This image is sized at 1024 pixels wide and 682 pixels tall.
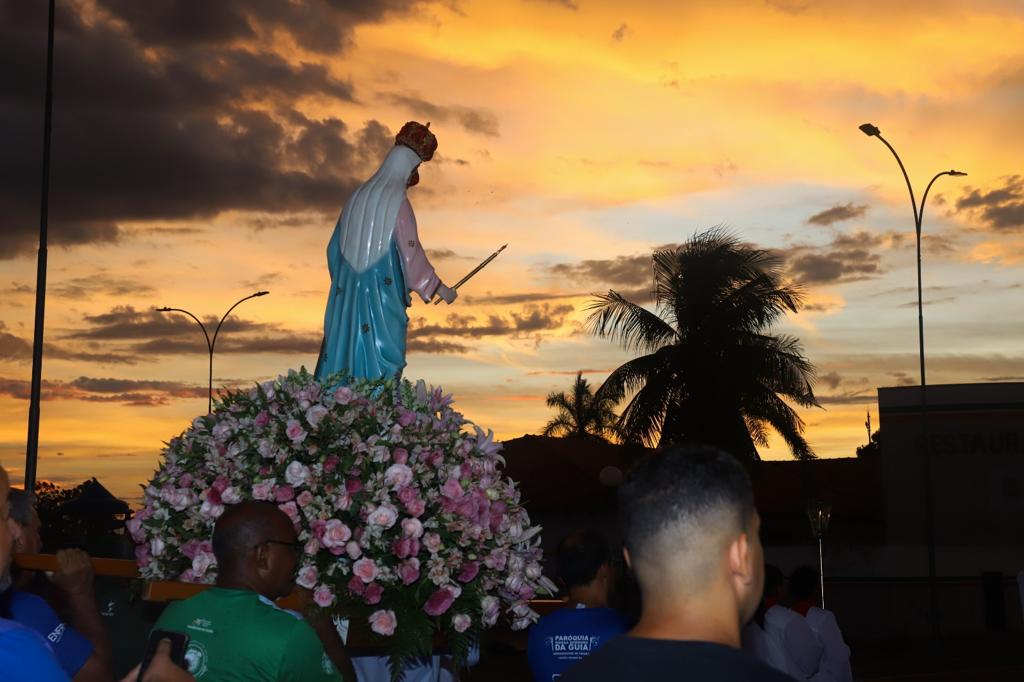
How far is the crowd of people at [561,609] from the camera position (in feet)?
8.51

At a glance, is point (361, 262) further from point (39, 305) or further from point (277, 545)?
point (39, 305)

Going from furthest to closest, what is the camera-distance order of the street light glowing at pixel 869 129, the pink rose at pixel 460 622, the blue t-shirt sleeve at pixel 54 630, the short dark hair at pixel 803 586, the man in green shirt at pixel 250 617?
the street light glowing at pixel 869 129, the short dark hair at pixel 803 586, the pink rose at pixel 460 622, the blue t-shirt sleeve at pixel 54 630, the man in green shirt at pixel 250 617

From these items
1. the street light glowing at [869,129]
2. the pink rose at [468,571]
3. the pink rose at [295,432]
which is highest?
the street light glowing at [869,129]

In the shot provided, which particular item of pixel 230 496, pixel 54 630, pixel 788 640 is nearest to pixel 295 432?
pixel 230 496

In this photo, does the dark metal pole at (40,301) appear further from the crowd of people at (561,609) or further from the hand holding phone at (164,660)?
the hand holding phone at (164,660)

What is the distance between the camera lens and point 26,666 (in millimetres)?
2693

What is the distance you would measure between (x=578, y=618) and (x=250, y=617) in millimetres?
2039

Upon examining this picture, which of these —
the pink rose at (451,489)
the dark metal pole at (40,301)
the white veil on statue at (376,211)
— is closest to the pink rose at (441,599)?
the pink rose at (451,489)

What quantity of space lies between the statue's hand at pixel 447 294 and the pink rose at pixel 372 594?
8.11 ft

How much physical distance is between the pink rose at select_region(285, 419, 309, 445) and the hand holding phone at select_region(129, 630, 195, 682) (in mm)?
2326

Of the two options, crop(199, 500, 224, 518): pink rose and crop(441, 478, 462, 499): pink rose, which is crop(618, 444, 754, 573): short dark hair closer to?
crop(441, 478, 462, 499): pink rose

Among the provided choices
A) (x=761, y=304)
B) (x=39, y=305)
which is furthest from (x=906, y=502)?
(x=39, y=305)

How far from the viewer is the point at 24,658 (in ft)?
8.84

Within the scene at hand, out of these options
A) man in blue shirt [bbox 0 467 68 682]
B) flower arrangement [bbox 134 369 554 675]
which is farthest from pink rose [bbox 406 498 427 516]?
man in blue shirt [bbox 0 467 68 682]
